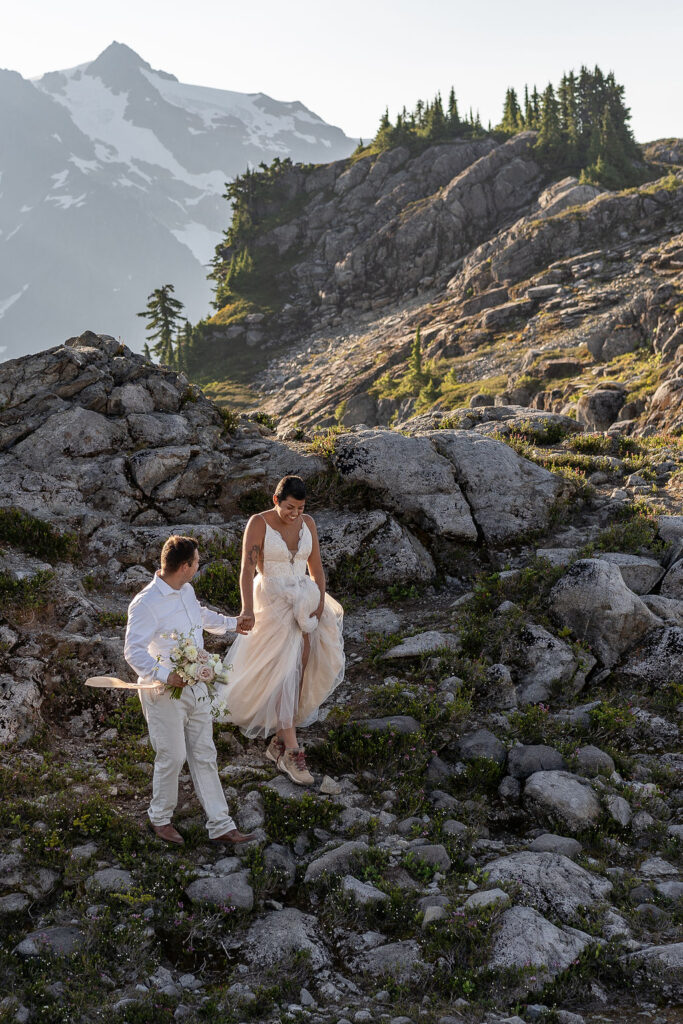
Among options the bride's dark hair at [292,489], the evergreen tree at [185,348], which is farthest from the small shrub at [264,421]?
the evergreen tree at [185,348]

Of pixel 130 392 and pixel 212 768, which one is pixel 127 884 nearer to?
pixel 212 768

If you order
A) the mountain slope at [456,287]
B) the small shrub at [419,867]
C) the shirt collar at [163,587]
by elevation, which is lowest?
the small shrub at [419,867]

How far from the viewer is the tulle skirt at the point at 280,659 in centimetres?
796

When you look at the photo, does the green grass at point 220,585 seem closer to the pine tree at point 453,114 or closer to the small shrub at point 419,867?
the small shrub at point 419,867

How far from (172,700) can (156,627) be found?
2.21ft

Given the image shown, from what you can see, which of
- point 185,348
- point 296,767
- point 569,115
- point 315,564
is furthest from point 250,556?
point 569,115

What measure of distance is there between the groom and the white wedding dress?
1329mm

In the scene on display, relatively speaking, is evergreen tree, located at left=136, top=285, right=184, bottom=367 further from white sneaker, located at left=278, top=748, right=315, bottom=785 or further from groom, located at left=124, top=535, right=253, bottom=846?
groom, located at left=124, top=535, right=253, bottom=846

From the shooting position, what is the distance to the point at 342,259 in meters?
90.8

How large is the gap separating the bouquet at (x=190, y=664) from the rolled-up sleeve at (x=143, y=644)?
126 mm

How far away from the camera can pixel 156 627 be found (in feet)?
20.7

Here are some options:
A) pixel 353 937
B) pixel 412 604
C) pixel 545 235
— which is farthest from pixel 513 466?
pixel 545 235

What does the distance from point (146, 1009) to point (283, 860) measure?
6.09ft

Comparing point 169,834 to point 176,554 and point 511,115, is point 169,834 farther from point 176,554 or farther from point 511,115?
point 511,115
